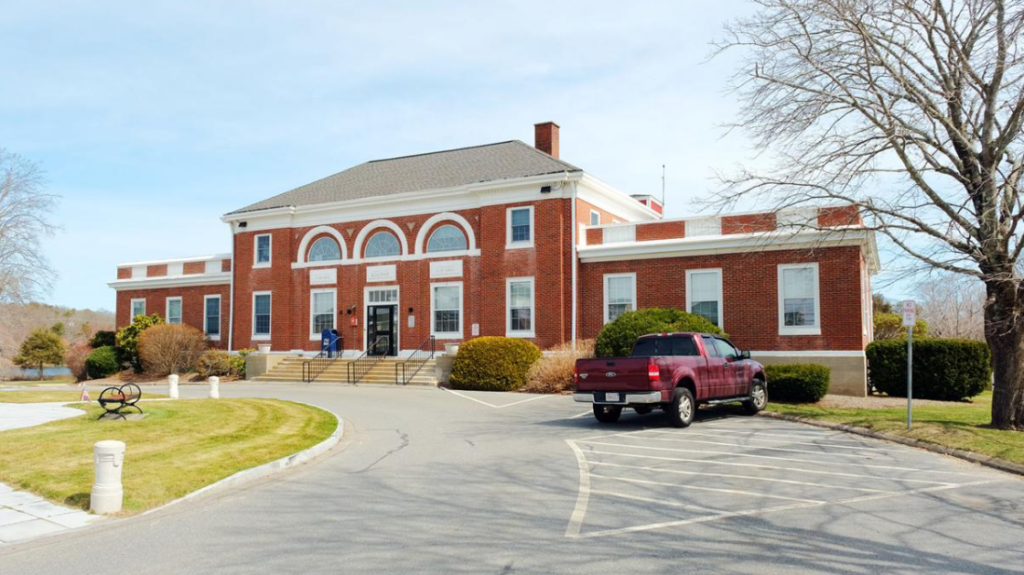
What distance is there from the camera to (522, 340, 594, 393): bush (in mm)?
23875

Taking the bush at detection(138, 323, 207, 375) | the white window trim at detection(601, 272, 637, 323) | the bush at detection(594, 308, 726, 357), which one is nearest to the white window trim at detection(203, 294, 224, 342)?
the bush at detection(138, 323, 207, 375)

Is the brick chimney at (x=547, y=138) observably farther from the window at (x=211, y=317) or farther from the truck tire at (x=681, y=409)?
the truck tire at (x=681, y=409)

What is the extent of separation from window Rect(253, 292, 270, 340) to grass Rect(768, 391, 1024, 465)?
2370cm

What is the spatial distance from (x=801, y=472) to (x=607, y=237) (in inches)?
726

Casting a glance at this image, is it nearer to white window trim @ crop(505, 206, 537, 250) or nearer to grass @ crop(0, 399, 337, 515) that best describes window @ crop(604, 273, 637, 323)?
white window trim @ crop(505, 206, 537, 250)

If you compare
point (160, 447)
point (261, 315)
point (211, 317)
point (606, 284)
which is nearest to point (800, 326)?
point (606, 284)

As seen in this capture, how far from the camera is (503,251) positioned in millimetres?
29141

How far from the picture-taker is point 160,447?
11984mm

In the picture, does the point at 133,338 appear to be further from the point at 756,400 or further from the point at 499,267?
the point at 756,400

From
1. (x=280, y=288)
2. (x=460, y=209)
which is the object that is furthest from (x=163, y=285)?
(x=460, y=209)

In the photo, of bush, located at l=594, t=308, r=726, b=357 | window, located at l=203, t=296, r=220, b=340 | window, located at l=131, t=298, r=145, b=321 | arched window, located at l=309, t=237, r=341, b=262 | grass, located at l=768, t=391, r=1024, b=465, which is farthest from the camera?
window, located at l=131, t=298, r=145, b=321

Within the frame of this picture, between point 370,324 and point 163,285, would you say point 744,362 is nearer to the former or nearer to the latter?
point 370,324

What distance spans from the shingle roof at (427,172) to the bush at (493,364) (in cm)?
671

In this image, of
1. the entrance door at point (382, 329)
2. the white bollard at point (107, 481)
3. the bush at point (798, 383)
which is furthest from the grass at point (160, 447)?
the entrance door at point (382, 329)
